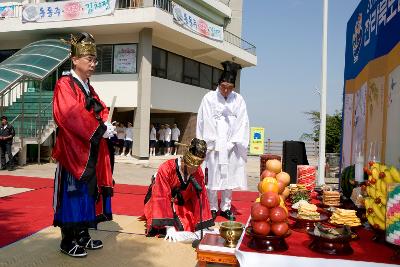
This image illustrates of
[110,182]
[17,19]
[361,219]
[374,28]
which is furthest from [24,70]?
[361,219]

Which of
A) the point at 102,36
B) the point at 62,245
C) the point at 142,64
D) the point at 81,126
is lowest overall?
the point at 62,245

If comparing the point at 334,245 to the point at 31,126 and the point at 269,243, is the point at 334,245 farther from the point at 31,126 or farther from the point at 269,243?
the point at 31,126

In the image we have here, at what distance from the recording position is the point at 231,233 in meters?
2.60

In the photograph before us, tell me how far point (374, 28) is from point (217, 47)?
49.5 ft

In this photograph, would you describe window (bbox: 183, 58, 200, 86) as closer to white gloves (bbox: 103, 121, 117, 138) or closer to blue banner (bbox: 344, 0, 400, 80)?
blue banner (bbox: 344, 0, 400, 80)

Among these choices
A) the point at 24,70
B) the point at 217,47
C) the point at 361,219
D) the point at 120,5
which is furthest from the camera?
the point at 217,47

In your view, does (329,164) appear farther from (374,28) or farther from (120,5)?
(120,5)

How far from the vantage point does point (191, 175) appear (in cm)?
405

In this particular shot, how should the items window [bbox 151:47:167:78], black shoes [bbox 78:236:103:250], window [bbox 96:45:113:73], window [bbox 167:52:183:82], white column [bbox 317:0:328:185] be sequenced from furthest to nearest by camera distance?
window [bbox 167:52:183:82], window [bbox 151:47:167:78], window [bbox 96:45:113:73], white column [bbox 317:0:328:185], black shoes [bbox 78:236:103:250]

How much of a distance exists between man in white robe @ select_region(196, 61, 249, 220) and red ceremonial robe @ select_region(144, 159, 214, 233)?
3.93 ft

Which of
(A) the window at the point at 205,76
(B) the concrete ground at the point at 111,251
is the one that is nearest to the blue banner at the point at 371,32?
(B) the concrete ground at the point at 111,251

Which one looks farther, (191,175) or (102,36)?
(102,36)

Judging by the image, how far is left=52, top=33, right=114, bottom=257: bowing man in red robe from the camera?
3.43 meters

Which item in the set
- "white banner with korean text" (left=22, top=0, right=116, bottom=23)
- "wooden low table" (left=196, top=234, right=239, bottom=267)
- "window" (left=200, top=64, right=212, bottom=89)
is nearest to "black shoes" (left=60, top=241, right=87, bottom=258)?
"wooden low table" (left=196, top=234, right=239, bottom=267)
